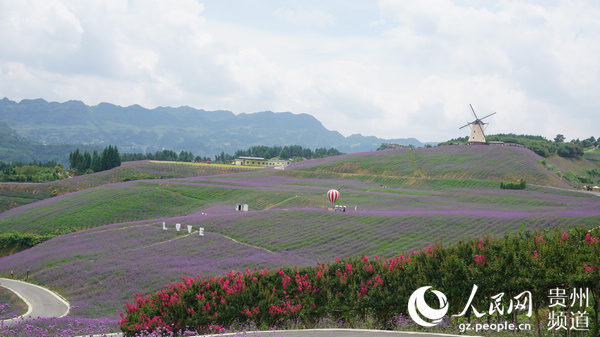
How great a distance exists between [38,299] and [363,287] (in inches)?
1071

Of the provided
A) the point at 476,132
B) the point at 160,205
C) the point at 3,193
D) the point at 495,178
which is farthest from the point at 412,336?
the point at 476,132

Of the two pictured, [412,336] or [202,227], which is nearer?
[412,336]

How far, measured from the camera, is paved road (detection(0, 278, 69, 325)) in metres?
28.5

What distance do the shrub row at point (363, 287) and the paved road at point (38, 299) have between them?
52.4ft

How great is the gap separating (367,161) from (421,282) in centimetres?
10652

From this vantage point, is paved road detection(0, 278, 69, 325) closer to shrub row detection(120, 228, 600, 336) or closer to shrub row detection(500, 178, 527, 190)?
shrub row detection(120, 228, 600, 336)

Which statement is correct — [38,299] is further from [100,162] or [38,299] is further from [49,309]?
[100,162]

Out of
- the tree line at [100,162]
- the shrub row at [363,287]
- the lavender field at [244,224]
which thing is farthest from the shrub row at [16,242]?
the tree line at [100,162]

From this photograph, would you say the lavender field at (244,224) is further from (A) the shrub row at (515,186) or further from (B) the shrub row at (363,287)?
(B) the shrub row at (363,287)

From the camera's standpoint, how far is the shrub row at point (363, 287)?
43.4 ft

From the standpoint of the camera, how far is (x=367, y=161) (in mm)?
120188

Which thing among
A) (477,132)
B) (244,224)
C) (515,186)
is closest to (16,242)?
(244,224)

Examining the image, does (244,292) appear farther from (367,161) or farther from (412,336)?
(367,161)

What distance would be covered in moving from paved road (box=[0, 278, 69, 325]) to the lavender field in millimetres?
744
